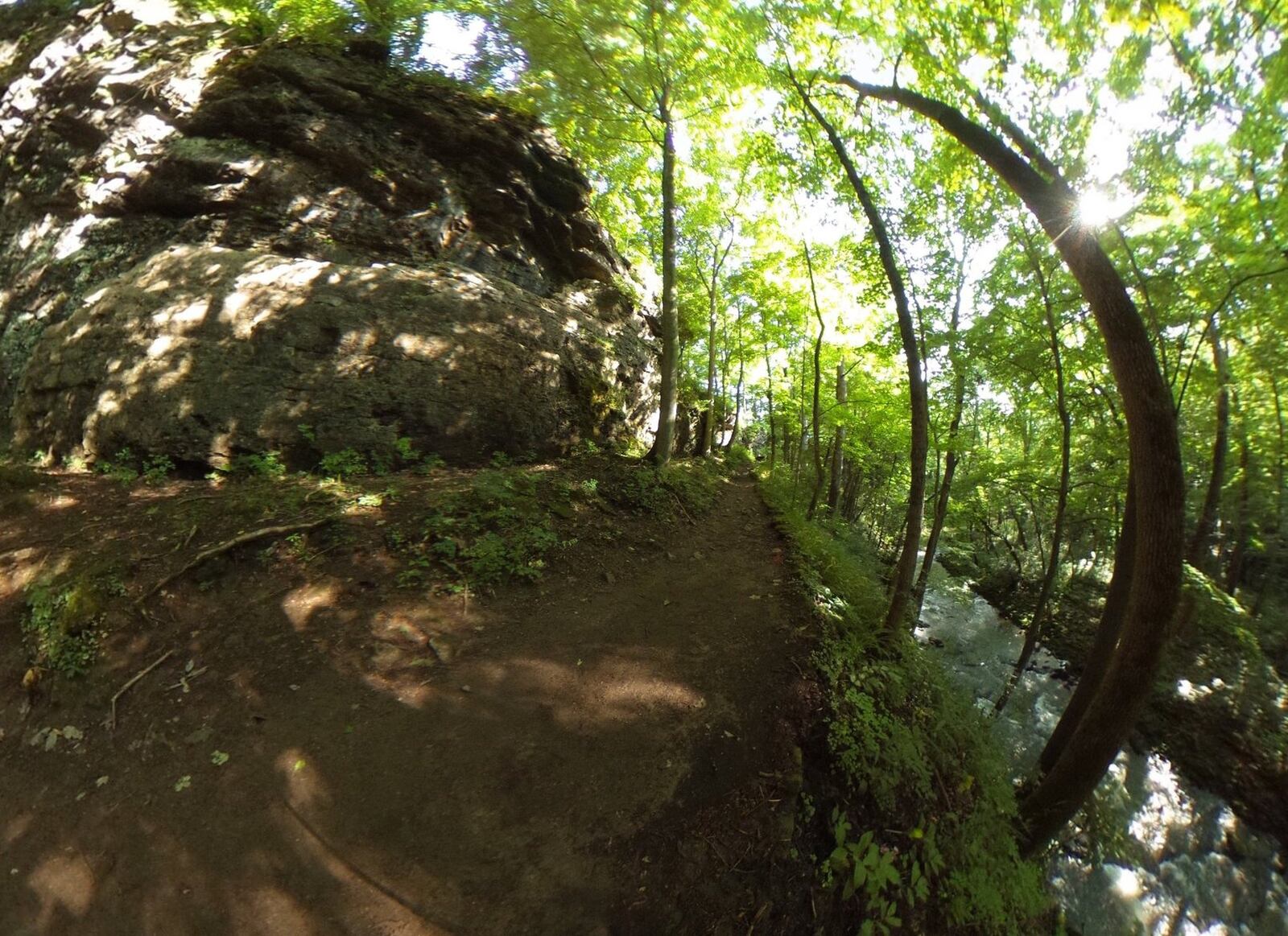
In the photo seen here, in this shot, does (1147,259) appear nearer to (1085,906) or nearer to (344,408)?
(1085,906)

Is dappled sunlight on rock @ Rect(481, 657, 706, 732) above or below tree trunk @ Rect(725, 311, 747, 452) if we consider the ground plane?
below

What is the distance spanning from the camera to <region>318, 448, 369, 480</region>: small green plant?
7.50 m

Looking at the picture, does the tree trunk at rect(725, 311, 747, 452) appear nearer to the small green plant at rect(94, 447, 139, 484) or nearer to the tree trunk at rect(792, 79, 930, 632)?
the tree trunk at rect(792, 79, 930, 632)

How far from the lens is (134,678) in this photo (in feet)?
12.6

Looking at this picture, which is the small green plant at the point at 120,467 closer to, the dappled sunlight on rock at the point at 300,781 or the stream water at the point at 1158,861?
the dappled sunlight on rock at the point at 300,781

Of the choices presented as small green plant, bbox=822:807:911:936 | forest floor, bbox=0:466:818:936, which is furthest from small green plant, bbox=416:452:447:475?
small green plant, bbox=822:807:911:936

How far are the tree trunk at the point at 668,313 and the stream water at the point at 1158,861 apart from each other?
8220 mm

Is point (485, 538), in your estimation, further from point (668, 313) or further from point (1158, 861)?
point (1158, 861)

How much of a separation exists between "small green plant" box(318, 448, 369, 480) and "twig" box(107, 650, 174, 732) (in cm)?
354

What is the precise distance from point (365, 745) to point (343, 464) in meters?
5.13

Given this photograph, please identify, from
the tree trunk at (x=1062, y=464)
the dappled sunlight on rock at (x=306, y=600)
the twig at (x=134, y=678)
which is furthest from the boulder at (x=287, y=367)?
the tree trunk at (x=1062, y=464)

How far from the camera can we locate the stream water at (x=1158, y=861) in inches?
246

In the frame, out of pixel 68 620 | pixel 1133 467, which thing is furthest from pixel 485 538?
pixel 1133 467

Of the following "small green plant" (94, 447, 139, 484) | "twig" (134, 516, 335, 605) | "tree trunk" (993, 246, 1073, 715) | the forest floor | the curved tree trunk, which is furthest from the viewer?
"tree trunk" (993, 246, 1073, 715)
